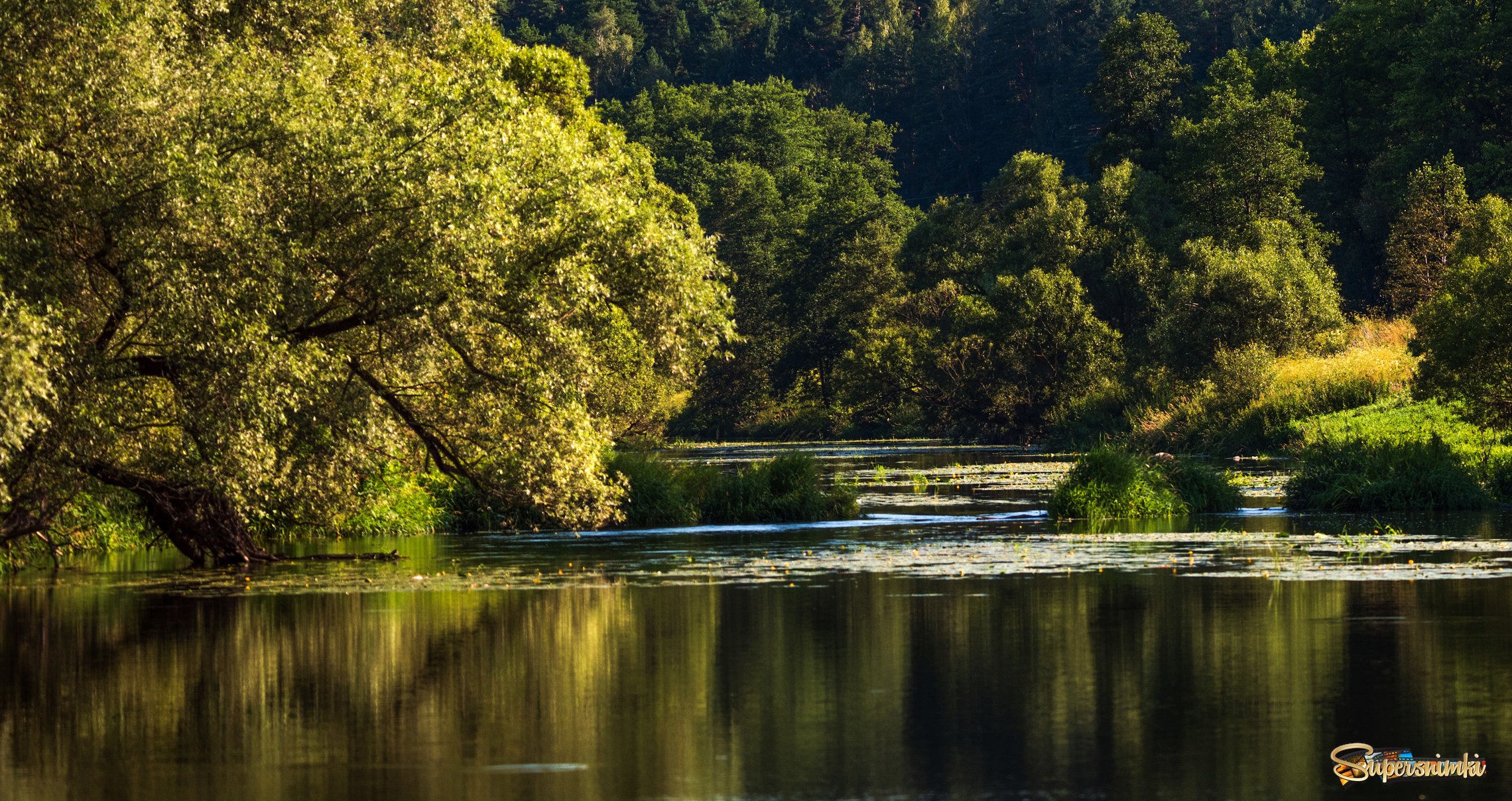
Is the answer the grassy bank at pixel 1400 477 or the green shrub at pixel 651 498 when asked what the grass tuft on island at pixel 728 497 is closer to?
the green shrub at pixel 651 498

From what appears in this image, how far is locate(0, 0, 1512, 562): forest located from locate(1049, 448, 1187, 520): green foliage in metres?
3.51

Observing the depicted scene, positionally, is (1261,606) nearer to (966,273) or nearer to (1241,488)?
(1241,488)

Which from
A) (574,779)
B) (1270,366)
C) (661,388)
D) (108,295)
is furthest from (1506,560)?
(661,388)

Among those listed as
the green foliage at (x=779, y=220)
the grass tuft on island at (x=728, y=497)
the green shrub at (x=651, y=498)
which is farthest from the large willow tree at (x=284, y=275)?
the green foliage at (x=779, y=220)

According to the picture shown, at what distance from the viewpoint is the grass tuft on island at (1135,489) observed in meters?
37.0

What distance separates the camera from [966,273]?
109 metres

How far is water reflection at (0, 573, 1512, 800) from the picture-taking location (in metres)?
11.6

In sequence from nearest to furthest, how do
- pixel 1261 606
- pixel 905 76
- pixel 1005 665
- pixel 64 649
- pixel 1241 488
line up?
1. pixel 1005 665
2. pixel 64 649
3. pixel 1261 606
4. pixel 1241 488
5. pixel 905 76

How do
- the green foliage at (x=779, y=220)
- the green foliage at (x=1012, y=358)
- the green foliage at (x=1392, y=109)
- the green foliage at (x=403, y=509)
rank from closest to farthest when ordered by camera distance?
the green foliage at (x=403, y=509) → the green foliage at (x=1012, y=358) → the green foliage at (x=1392, y=109) → the green foliage at (x=779, y=220)

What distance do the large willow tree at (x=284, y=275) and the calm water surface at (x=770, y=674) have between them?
182cm

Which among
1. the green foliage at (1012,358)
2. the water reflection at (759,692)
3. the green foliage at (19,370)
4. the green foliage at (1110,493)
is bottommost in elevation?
the water reflection at (759,692)

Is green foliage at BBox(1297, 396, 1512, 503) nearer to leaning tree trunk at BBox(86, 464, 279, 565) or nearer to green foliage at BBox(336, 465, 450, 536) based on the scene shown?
green foliage at BBox(336, 465, 450, 536)

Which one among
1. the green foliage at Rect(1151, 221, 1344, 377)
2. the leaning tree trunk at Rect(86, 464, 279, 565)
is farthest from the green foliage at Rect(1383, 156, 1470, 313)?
the leaning tree trunk at Rect(86, 464, 279, 565)

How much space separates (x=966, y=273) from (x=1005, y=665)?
9418 centimetres
